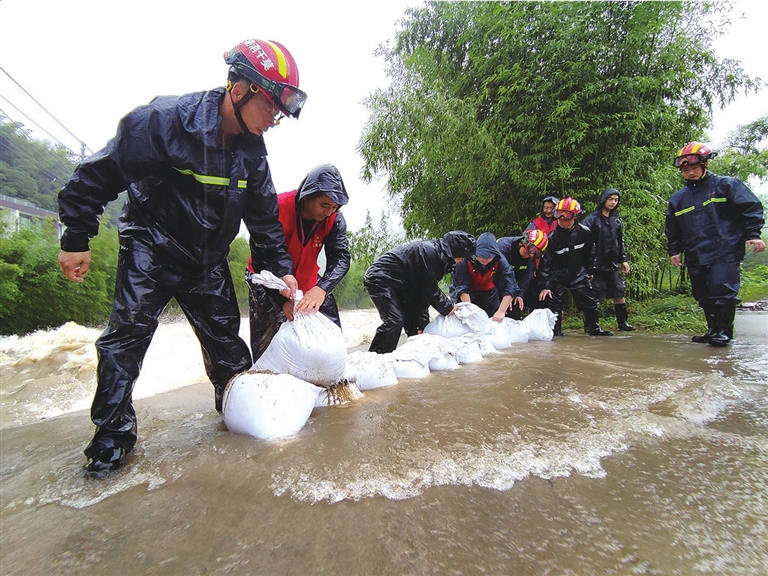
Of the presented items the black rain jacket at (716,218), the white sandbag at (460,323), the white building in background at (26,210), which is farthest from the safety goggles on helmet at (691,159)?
the white building in background at (26,210)

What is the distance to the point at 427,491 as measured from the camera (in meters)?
1.04

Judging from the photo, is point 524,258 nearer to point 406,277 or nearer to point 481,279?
point 481,279

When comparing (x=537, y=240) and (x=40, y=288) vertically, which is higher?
(x=537, y=240)

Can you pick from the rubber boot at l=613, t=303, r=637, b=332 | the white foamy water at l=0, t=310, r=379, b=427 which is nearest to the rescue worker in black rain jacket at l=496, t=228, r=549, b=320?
the rubber boot at l=613, t=303, r=637, b=332

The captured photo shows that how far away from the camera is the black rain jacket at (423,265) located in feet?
11.4

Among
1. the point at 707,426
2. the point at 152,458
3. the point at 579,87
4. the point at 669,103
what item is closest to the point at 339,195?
the point at 152,458

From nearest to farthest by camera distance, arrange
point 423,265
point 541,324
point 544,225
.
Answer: point 423,265 → point 541,324 → point 544,225

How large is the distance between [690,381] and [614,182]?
14.1ft

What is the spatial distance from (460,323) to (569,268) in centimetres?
202

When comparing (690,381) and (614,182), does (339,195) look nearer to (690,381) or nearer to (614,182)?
(690,381)

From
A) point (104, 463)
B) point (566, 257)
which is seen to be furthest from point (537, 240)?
point (104, 463)

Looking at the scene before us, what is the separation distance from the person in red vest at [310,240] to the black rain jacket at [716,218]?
10.6 feet

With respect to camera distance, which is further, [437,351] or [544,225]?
[544,225]

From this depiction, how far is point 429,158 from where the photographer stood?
6473 millimetres
